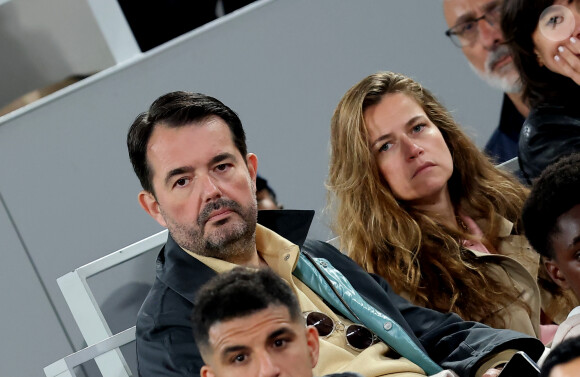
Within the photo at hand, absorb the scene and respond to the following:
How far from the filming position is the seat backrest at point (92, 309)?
9.65ft

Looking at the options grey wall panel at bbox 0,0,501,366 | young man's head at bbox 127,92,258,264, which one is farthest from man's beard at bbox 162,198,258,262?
grey wall panel at bbox 0,0,501,366

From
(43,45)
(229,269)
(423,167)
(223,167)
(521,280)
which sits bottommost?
(521,280)

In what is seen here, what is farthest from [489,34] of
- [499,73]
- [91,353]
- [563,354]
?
[563,354]

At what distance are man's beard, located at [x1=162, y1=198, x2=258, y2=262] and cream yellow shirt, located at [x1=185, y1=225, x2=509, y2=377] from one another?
30 mm

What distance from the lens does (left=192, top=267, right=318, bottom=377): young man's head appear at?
1914 millimetres

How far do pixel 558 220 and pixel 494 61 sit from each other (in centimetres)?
170

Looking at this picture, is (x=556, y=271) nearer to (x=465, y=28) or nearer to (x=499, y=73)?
(x=499, y=73)

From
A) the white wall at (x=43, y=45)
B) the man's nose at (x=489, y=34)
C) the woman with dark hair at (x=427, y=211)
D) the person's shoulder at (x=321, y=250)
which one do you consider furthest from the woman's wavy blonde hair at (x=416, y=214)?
the white wall at (x=43, y=45)

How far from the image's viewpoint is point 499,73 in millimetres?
4043

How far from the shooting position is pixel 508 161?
3807 mm

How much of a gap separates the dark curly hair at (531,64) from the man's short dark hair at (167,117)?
1319mm

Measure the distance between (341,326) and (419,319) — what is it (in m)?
0.32

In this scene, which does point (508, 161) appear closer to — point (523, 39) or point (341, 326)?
point (523, 39)

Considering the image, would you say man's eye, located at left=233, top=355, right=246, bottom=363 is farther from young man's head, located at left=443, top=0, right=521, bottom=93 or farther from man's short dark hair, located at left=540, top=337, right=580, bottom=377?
young man's head, located at left=443, top=0, right=521, bottom=93
